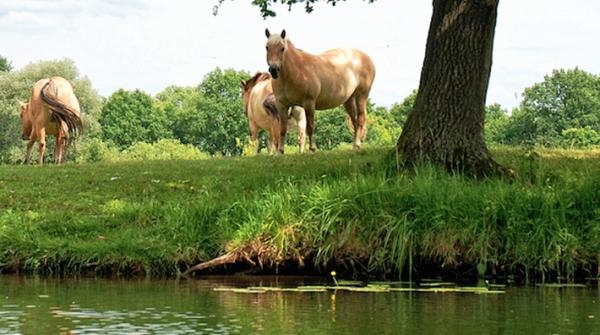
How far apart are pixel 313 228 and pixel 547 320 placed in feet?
13.5

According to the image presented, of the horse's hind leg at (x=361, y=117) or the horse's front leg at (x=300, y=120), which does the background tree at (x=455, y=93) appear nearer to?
the horse's hind leg at (x=361, y=117)

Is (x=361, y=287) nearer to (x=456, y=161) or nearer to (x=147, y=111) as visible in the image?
(x=456, y=161)

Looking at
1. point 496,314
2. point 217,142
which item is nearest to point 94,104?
point 217,142

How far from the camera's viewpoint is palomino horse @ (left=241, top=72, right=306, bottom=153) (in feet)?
97.7

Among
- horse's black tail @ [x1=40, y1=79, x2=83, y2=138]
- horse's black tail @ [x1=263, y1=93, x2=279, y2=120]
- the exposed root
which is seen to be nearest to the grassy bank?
the exposed root

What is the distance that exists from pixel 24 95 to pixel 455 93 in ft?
223

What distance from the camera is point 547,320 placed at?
29.8 ft

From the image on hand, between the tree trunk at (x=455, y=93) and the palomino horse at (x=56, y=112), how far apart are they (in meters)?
13.1

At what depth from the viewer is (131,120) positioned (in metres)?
110

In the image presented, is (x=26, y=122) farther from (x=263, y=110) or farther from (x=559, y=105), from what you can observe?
(x=559, y=105)

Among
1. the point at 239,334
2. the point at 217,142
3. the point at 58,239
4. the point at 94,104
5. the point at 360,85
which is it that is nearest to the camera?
the point at 239,334

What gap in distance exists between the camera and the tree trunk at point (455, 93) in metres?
15.2

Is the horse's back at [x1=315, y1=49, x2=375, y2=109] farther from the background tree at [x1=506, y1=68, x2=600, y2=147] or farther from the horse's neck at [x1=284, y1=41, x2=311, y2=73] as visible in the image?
the background tree at [x1=506, y1=68, x2=600, y2=147]

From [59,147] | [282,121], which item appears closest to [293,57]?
[282,121]
